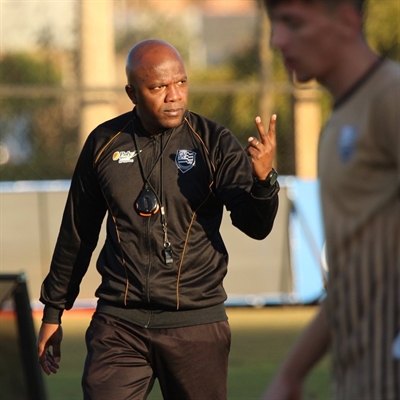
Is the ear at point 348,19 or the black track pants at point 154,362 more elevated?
the ear at point 348,19

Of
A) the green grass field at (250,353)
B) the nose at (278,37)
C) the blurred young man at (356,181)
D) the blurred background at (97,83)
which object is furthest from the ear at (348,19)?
the blurred background at (97,83)

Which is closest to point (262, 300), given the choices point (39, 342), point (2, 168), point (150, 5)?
point (39, 342)

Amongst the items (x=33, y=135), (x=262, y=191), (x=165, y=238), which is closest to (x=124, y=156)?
(x=165, y=238)

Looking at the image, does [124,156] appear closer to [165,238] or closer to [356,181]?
[165,238]

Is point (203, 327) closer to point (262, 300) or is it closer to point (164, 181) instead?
point (164, 181)

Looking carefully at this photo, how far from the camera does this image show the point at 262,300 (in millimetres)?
11781

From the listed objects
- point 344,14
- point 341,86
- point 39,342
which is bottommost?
point 39,342

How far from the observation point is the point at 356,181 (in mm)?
2658

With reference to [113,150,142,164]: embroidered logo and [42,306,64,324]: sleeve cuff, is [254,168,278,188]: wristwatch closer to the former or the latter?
[113,150,142,164]: embroidered logo

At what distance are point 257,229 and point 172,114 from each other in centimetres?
66

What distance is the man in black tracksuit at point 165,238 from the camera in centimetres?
459

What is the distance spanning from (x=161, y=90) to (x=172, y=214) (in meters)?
0.59

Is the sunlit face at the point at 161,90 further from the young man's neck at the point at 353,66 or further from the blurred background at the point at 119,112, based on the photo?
the young man's neck at the point at 353,66

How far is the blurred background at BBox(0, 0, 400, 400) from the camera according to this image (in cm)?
1130
